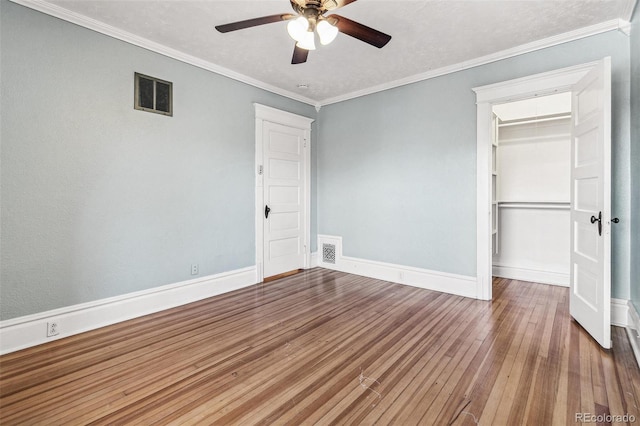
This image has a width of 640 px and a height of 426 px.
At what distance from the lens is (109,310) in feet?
9.43

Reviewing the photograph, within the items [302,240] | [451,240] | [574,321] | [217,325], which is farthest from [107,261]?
[574,321]

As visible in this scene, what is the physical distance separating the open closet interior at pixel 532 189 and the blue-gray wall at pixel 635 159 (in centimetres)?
152

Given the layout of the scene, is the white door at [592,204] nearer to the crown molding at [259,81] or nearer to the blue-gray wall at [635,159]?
the blue-gray wall at [635,159]

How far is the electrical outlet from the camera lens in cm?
254

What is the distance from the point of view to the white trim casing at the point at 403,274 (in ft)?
12.1

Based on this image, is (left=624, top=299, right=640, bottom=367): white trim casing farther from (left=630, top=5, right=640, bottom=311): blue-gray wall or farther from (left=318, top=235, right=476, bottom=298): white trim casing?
(left=318, top=235, right=476, bottom=298): white trim casing

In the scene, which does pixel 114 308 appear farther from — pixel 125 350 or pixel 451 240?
pixel 451 240

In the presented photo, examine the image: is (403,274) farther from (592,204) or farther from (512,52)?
(512,52)

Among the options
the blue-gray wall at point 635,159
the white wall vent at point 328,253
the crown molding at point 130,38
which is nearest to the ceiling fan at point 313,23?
the crown molding at point 130,38

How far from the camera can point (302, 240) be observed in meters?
4.97

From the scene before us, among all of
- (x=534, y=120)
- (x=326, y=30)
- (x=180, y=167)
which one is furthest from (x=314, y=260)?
(x=534, y=120)

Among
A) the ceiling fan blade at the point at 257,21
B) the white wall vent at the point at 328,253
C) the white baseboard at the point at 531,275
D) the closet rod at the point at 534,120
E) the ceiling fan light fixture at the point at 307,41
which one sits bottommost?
the white baseboard at the point at 531,275

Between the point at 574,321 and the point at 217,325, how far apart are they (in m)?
3.41

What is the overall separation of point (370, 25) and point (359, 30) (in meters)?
0.90
